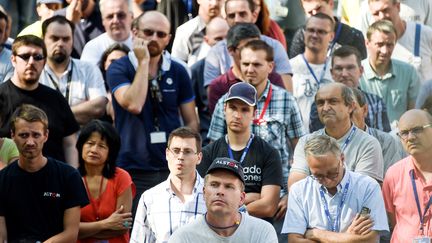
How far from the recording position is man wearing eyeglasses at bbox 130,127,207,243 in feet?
35.9

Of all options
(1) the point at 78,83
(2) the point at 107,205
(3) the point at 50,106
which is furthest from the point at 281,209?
(1) the point at 78,83

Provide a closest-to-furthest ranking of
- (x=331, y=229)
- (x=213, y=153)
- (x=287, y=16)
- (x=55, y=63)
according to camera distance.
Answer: (x=331, y=229), (x=213, y=153), (x=55, y=63), (x=287, y=16)

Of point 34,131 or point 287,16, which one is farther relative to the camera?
point 287,16

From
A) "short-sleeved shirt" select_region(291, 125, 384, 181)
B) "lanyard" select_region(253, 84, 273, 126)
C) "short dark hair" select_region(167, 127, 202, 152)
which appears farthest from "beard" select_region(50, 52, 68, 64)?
"short-sleeved shirt" select_region(291, 125, 384, 181)

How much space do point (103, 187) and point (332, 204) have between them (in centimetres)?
213

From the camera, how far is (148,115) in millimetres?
12883

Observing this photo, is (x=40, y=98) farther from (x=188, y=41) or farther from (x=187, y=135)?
(x=188, y=41)

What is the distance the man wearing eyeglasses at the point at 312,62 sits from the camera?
1419 centimetres

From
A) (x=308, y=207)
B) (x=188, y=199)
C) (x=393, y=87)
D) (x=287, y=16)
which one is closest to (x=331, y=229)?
(x=308, y=207)

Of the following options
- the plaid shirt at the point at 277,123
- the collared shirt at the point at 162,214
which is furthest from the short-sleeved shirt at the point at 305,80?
the collared shirt at the point at 162,214

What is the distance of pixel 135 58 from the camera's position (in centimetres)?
1310

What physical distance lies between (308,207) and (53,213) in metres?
2.20

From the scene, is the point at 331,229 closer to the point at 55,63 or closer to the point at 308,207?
the point at 308,207

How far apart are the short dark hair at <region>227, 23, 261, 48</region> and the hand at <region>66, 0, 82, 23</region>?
2.45 metres
